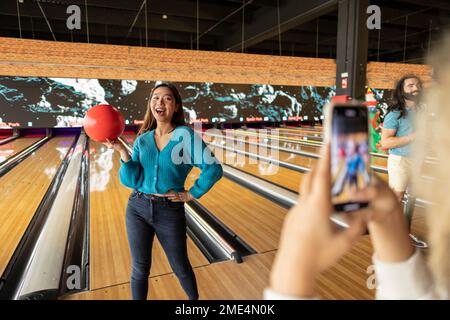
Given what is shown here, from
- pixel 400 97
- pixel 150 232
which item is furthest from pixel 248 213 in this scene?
pixel 150 232

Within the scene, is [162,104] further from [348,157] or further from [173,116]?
[348,157]

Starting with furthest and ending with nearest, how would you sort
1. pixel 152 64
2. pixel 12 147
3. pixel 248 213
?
pixel 12 147 < pixel 152 64 < pixel 248 213

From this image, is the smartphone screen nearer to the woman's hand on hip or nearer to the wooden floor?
the woman's hand on hip

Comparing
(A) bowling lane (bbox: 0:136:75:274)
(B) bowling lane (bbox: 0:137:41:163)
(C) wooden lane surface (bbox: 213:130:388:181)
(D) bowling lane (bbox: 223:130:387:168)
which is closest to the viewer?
(A) bowling lane (bbox: 0:136:75:274)

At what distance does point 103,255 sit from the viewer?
2.52 m

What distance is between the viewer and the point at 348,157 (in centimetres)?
44

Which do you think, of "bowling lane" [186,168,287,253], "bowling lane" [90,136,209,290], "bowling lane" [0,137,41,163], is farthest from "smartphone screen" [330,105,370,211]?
"bowling lane" [0,137,41,163]

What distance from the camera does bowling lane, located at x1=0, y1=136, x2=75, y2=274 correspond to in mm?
2838

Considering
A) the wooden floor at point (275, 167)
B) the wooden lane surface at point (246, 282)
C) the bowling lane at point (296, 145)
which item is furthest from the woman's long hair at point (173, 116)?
→ the bowling lane at point (296, 145)

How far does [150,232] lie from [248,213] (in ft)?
6.66

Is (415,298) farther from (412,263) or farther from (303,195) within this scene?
(303,195)

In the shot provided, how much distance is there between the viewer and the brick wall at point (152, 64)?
628cm

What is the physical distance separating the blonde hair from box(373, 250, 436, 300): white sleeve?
23 millimetres

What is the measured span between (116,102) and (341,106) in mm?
11144
